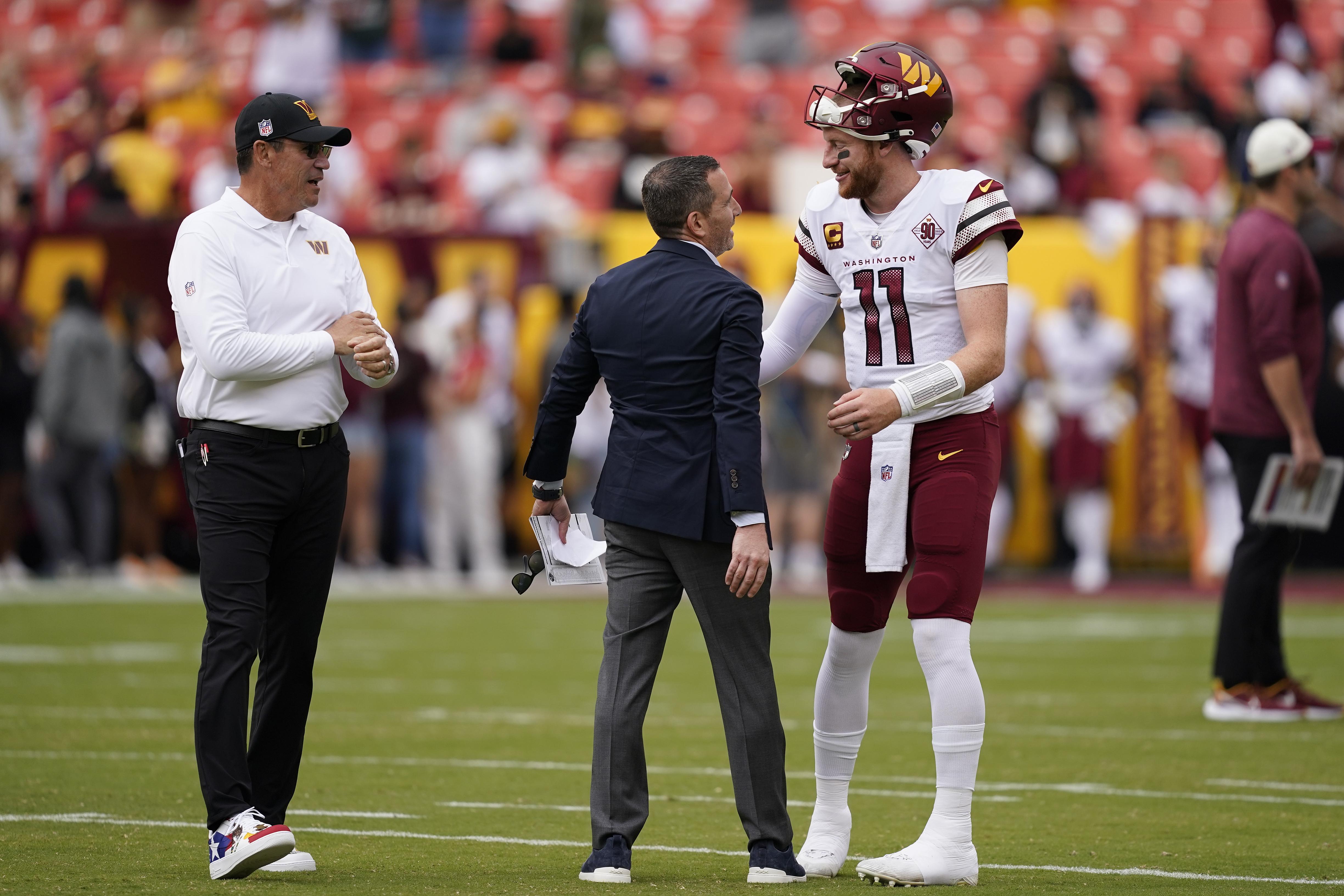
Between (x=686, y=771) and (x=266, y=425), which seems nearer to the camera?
(x=266, y=425)

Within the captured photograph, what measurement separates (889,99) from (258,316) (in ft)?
6.20

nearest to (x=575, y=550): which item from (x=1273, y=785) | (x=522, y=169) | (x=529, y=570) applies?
(x=529, y=570)

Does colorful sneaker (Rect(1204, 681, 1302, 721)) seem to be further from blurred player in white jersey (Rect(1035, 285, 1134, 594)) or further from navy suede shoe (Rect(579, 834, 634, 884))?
blurred player in white jersey (Rect(1035, 285, 1134, 594))

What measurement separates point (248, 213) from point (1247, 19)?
66.6 ft

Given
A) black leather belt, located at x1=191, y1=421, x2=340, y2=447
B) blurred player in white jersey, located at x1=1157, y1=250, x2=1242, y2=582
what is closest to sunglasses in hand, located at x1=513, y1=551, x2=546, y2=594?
black leather belt, located at x1=191, y1=421, x2=340, y2=447

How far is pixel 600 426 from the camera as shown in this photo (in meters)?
17.2

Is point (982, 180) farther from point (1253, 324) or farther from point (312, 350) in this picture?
point (1253, 324)

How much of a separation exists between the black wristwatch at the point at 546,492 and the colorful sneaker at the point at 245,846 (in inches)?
45.8

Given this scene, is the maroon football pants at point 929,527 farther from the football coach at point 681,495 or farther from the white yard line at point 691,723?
the white yard line at point 691,723

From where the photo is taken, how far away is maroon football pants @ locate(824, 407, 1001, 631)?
5.52 metres

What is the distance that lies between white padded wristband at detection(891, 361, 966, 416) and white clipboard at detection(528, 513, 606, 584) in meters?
1.00

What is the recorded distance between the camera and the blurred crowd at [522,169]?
16484 mm

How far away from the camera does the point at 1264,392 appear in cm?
900

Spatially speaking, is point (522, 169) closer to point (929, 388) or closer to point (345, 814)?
point (345, 814)
